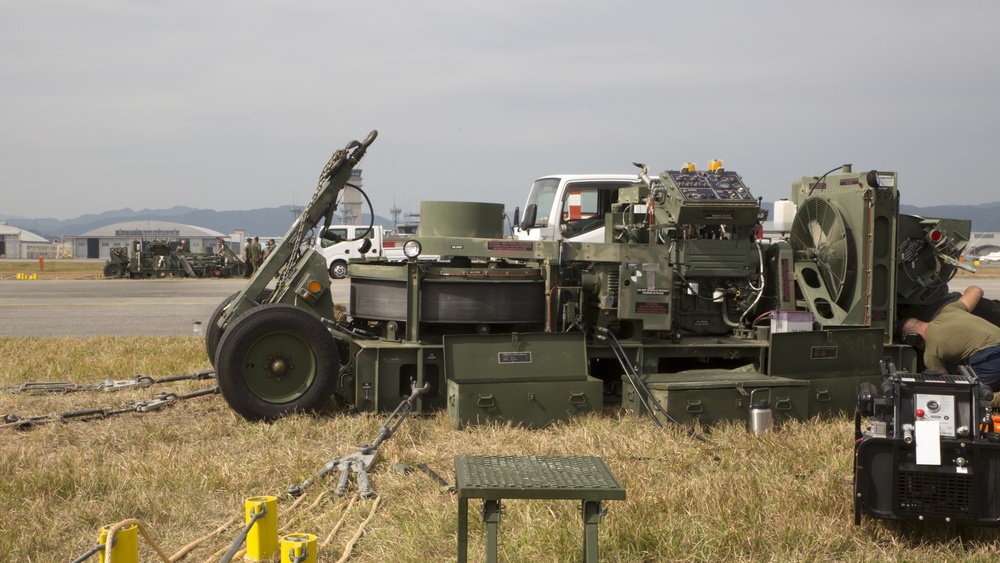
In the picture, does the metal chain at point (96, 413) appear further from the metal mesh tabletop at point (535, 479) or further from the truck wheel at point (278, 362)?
the metal mesh tabletop at point (535, 479)

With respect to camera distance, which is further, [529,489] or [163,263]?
[163,263]

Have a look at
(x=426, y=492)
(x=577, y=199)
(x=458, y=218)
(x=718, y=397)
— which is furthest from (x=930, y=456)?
(x=577, y=199)

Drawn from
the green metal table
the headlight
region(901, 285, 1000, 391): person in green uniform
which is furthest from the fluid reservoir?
the green metal table

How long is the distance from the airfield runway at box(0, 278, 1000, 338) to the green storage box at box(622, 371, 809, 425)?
9.36 meters

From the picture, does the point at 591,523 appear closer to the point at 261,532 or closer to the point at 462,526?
the point at 462,526

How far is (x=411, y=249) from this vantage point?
8117 millimetres

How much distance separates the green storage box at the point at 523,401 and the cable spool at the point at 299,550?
3.43 metres

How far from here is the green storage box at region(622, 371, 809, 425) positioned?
7.54 metres

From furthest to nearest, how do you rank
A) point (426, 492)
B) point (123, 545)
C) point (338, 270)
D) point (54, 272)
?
point (54, 272) < point (338, 270) < point (426, 492) < point (123, 545)

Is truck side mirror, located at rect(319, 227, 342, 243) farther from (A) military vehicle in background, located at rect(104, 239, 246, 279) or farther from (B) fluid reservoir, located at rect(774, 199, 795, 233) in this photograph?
(A) military vehicle in background, located at rect(104, 239, 246, 279)

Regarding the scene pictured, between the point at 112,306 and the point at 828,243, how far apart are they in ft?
52.9

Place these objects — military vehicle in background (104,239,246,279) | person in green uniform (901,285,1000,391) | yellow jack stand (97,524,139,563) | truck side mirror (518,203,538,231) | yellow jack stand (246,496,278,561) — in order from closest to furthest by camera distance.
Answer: yellow jack stand (97,524,139,563)
yellow jack stand (246,496,278,561)
person in green uniform (901,285,1000,391)
truck side mirror (518,203,538,231)
military vehicle in background (104,239,246,279)

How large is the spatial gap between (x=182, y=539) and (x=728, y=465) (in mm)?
3420

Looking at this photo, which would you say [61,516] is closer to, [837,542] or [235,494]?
[235,494]
